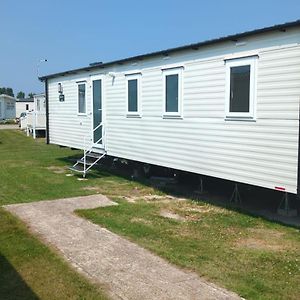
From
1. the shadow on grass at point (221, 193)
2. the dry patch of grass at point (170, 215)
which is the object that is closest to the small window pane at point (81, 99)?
the shadow on grass at point (221, 193)

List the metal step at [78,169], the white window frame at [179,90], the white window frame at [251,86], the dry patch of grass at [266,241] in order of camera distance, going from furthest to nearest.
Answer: the metal step at [78,169] < the white window frame at [179,90] < the white window frame at [251,86] < the dry patch of grass at [266,241]

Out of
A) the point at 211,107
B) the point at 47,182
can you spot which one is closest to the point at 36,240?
the point at 211,107

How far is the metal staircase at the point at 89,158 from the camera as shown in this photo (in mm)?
11695

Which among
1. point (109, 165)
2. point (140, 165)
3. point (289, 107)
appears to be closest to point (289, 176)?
point (289, 107)

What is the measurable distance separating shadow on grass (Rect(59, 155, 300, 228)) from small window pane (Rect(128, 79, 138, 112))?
1.73 meters

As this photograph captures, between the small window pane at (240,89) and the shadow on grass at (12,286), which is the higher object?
the small window pane at (240,89)

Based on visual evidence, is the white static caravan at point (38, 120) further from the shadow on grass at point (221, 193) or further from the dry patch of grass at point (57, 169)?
the shadow on grass at point (221, 193)

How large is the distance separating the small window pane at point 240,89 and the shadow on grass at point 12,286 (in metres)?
4.34

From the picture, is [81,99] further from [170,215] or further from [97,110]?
[170,215]

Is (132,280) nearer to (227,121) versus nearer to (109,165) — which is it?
(227,121)

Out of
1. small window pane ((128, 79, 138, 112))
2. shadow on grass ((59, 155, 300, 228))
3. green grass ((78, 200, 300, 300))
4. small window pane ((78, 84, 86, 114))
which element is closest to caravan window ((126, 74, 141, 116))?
small window pane ((128, 79, 138, 112))

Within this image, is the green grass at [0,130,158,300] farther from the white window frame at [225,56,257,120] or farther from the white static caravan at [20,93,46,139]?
the white static caravan at [20,93,46,139]

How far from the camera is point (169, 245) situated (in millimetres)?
5719

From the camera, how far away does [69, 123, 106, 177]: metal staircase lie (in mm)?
11695
